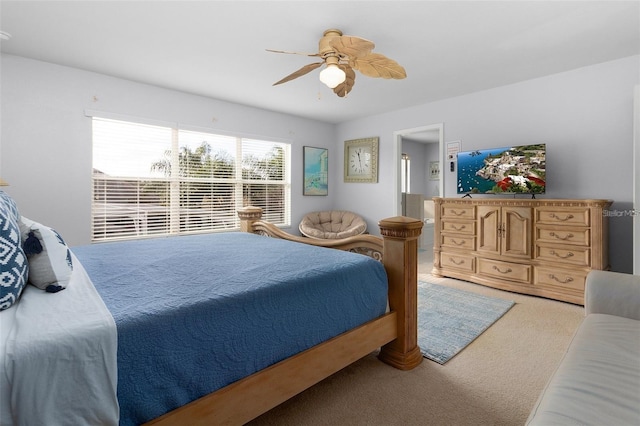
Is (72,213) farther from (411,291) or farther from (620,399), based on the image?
(620,399)

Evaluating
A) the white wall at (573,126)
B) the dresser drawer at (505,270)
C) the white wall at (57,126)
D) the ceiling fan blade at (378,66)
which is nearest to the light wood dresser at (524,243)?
the dresser drawer at (505,270)

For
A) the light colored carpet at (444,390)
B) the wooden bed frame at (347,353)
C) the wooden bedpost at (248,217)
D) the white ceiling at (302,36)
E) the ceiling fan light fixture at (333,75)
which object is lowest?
the light colored carpet at (444,390)

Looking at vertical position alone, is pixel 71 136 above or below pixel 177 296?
above

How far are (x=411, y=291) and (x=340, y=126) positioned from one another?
457cm

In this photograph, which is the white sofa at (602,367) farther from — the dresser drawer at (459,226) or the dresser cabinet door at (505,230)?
the dresser drawer at (459,226)

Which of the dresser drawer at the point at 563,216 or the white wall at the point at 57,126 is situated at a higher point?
the white wall at the point at 57,126

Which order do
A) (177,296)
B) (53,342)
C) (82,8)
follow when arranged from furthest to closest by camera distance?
(82,8), (177,296), (53,342)

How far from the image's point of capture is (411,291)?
200 cm

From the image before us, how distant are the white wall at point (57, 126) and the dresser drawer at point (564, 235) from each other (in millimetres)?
4463

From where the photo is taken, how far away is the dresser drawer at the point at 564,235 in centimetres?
312

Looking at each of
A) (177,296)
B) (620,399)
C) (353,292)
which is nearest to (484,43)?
(353,292)

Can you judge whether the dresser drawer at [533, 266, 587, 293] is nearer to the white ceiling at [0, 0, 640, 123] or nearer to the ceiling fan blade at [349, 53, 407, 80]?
the white ceiling at [0, 0, 640, 123]

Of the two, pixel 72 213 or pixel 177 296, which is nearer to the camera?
pixel 177 296

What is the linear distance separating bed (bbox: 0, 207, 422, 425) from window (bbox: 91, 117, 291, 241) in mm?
1876
